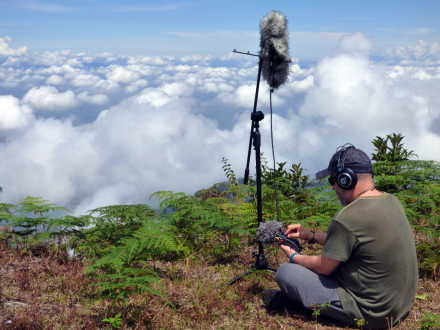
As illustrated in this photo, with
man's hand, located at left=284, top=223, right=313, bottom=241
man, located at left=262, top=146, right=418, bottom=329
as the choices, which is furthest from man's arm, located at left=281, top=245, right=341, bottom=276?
man's hand, located at left=284, top=223, right=313, bottom=241

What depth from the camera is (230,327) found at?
295cm

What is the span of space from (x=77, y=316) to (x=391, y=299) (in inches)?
117

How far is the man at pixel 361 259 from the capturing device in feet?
8.04

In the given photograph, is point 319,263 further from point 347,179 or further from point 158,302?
point 158,302

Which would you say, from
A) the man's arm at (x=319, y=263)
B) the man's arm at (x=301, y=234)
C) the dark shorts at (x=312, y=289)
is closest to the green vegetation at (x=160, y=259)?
the dark shorts at (x=312, y=289)

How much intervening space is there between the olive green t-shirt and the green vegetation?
43 centimetres

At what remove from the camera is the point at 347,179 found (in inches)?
100

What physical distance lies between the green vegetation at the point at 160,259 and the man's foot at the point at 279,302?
0.11 m

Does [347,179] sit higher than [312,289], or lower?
higher

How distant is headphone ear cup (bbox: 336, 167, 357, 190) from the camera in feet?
8.37

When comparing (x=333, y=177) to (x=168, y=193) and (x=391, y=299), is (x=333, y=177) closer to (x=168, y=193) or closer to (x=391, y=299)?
(x=391, y=299)

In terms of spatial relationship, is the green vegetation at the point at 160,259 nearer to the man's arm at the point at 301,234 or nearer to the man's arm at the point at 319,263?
the man's arm at the point at 319,263

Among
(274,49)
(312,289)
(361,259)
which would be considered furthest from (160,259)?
(274,49)

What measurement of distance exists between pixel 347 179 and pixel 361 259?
2.20ft
